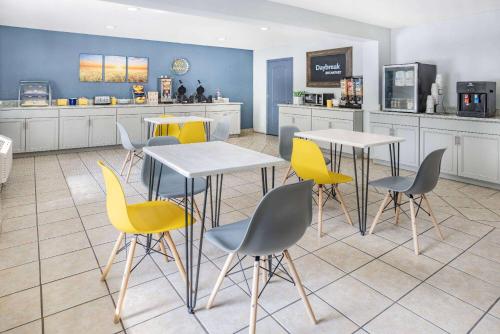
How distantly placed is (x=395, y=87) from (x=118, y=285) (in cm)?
519

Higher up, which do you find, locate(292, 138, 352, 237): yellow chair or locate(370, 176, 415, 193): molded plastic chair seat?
locate(292, 138, 352, 237): yellow chair

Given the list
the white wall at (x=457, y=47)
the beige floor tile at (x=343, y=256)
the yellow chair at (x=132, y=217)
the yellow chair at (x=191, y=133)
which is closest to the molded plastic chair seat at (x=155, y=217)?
the yellow chair at (x=132, y=217)

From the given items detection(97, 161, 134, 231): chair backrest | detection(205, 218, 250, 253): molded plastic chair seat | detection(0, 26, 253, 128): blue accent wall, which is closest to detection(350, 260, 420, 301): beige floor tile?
detection(205, 218, 250, 253): molded plastic chair seat

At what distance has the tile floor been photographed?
6.35 ft

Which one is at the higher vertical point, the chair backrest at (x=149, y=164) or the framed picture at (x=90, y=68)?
the framed picture at (x=90, y=68)

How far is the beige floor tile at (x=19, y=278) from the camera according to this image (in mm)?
2258

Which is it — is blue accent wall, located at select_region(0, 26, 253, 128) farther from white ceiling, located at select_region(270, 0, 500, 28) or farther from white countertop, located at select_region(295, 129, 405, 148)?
white countertop, located at select_region(295, 129, 405, 148)

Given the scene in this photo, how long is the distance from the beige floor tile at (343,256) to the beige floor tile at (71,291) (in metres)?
1.56

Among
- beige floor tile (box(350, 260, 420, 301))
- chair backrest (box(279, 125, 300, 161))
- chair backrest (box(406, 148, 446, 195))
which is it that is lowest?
beige floor tile (box(350, 260, 420, 301))

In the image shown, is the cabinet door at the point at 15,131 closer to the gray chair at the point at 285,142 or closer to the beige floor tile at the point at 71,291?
the gray chair at the point at 285,142

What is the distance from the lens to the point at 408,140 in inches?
214

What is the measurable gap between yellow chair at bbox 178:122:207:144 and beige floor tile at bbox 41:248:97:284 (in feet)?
7.62

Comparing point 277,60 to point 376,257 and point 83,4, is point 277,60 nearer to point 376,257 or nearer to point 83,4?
point 83,4

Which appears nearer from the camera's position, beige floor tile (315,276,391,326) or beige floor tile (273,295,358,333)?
beige floor tile (273,295,358,333)
